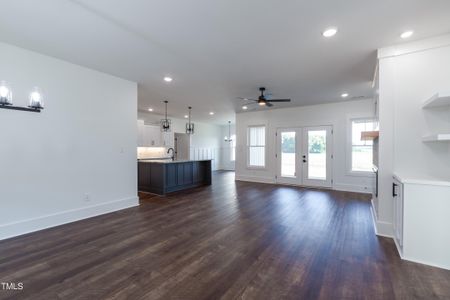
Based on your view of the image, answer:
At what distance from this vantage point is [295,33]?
2736 mm

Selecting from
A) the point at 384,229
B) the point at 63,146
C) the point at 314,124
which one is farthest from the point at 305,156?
the point at 63,146

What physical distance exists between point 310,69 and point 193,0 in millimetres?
2717

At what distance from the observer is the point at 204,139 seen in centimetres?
1207

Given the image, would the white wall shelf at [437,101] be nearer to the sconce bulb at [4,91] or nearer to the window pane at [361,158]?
the window pane at [361,158]

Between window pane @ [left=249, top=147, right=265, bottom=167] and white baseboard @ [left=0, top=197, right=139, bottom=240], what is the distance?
4891 millimetres

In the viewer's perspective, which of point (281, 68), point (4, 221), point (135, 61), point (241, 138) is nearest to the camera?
point (4, 221)

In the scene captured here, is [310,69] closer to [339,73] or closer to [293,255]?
[339,73]

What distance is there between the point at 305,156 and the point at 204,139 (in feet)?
21.0

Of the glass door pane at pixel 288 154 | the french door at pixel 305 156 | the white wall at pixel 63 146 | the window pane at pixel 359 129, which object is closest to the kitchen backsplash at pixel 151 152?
the white wall at pixel 63 146

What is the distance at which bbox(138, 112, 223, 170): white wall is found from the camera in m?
10.5

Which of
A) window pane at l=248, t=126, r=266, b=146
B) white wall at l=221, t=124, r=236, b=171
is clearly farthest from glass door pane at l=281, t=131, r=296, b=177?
white wall at l=221, t=124, r=236, b=171

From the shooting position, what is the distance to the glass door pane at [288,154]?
24.3 feet

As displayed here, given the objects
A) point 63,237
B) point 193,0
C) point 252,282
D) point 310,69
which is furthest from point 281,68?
point 63,237

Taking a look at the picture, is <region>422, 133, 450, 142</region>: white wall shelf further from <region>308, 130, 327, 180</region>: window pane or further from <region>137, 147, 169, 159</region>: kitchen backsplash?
<region>137, 147, 169, 159</region>: kitchen backsplash
